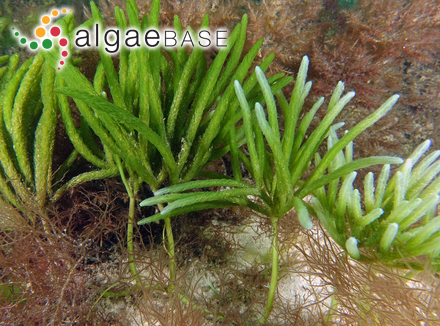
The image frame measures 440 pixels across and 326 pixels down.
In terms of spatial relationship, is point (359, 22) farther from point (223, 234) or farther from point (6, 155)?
point (6, 155)

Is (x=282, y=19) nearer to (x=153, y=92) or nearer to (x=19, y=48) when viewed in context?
(x=153, y=92)

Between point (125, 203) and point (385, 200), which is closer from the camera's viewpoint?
point (385, 200)

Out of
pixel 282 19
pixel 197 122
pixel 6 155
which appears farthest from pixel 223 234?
pixel 282 19

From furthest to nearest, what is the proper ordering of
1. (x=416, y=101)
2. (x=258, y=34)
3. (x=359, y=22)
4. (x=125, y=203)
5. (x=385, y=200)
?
(x=416, y=101), (x=359, y=22), (x=258, y=34), (x=125, y=203), (x=385, y=200)

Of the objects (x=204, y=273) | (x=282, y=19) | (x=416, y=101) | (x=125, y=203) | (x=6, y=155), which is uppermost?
(x=282, y=19)

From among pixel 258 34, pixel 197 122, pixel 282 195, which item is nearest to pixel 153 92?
pixel 197 122

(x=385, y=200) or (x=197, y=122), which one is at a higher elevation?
(x=197, y=122)

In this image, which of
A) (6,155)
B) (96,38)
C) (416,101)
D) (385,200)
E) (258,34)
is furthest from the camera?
(416,101)
